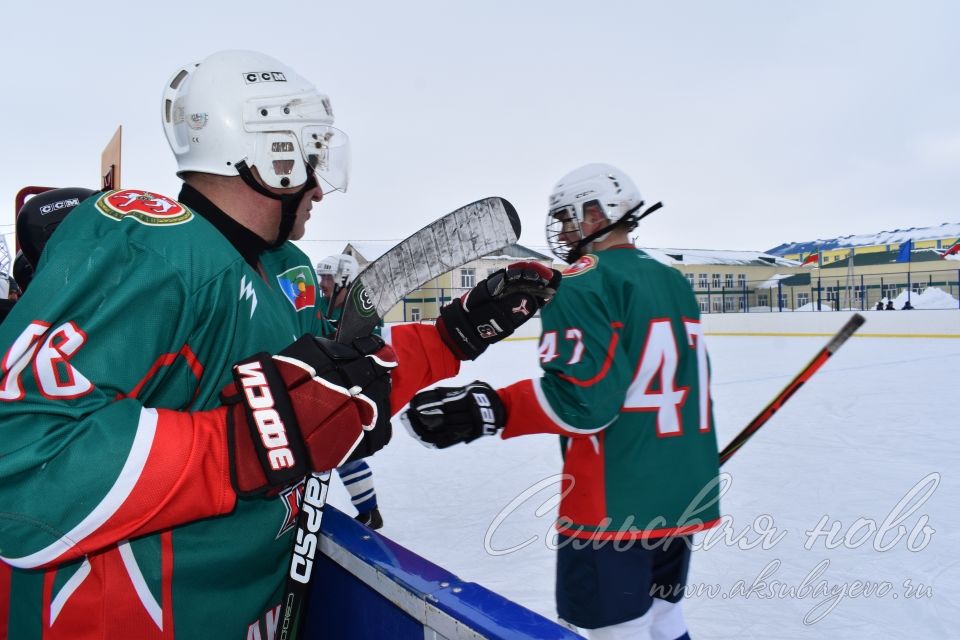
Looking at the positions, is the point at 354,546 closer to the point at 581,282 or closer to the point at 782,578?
the point at 581,282

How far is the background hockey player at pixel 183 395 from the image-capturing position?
586mm

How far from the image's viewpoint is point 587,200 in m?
1.74

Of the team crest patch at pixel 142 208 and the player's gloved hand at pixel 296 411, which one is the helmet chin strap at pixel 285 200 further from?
the player's gloved hand at pixel 296 411

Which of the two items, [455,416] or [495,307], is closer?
[495,307]

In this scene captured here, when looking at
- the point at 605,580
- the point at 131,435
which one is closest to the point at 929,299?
the point at 605,580

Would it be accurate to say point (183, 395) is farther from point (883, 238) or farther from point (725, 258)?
point (883, 238)

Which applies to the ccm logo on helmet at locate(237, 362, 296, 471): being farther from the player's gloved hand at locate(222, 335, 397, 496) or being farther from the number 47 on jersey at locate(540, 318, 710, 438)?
the number 47 on jersey at locate(540, 318, 710, 438)

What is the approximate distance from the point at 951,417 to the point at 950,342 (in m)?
7.07

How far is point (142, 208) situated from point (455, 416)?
996 mm

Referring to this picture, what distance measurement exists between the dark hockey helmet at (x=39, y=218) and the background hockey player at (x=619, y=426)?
91 centimetres

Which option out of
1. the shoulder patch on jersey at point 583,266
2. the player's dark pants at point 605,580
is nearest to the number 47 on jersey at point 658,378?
the shoulder patch on jersey at point 583,266

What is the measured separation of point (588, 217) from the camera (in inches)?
68.4

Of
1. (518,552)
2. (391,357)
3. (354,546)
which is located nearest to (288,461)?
(391,357)

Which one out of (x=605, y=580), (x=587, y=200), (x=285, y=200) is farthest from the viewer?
(x=587, y=200)
